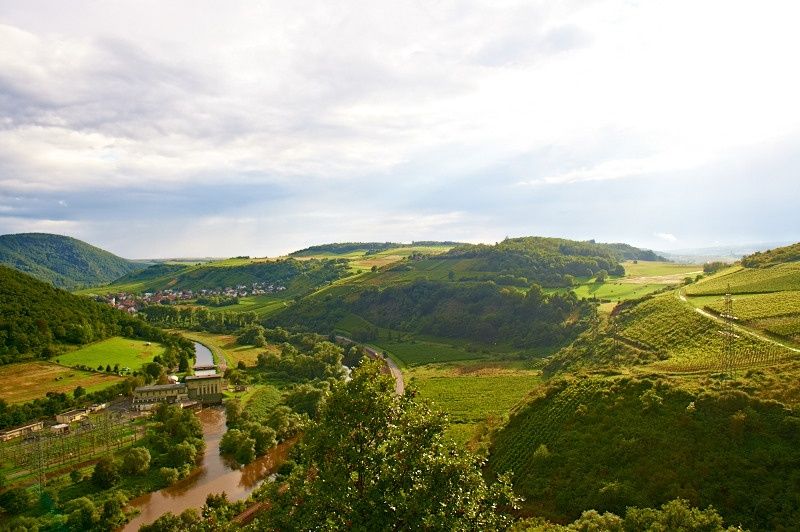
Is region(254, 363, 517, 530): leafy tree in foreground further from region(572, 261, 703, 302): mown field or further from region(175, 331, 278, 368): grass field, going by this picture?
region(572, 261, 703, 302): mown field

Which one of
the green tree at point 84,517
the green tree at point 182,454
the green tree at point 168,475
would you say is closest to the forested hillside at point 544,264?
the green tree at point 182,454

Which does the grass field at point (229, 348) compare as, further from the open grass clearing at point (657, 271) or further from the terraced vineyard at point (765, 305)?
the open grass clearing at point (657, 271)

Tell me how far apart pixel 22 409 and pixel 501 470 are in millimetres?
72147

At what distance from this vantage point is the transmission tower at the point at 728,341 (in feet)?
148

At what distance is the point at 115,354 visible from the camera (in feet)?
343

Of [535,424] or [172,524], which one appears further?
[535,424]

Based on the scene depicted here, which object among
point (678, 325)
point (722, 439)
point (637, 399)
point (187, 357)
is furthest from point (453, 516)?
point (187, 357)

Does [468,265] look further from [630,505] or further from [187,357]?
[630,505]

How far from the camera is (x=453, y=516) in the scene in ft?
60.2

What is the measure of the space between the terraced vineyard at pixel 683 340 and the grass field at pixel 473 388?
19571 millimetres

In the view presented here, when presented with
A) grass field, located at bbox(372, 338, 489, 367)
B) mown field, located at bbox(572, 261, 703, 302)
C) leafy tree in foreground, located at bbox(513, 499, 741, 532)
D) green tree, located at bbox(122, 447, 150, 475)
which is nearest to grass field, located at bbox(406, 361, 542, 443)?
grass field, located at bbox(372, 338, 489, 367)

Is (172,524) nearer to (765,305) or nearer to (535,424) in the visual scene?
(535,424)

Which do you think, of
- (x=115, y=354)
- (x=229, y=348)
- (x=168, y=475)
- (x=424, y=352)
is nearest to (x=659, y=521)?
(x=168, y=475)

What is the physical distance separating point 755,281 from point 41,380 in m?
120
